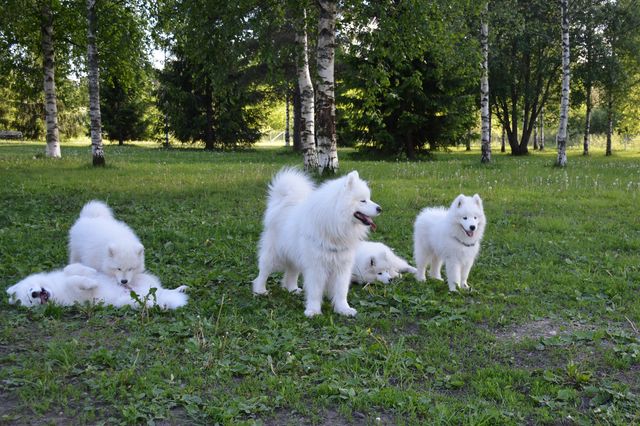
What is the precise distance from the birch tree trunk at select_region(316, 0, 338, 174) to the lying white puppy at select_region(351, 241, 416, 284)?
628 cm

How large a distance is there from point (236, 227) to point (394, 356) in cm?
529

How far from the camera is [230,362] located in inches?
154

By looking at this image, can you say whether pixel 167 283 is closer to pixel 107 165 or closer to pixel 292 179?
pixel 292 179

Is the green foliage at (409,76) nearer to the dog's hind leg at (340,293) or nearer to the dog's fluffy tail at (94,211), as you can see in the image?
the dog's fluffy tail at (94,211)

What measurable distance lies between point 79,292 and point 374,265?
331cm

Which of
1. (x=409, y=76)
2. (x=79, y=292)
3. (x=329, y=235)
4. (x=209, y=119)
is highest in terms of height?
(x=409, y=76)

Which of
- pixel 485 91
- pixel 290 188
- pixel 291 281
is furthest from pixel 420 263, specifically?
pixel 485 91

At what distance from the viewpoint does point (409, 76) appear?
23.8 meters

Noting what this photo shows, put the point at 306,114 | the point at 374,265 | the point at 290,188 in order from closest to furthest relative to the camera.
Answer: the point at 290,188
the point at 374,265
the point at 306,114

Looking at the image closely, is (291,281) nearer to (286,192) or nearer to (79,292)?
(286,192)

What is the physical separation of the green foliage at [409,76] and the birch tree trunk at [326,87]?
1.08 meters

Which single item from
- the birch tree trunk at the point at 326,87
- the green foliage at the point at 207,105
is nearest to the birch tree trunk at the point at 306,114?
the birch tree trunk at the point at 326,87

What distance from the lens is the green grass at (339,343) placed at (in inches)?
130

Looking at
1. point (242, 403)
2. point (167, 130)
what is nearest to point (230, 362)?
point (242, 403)
